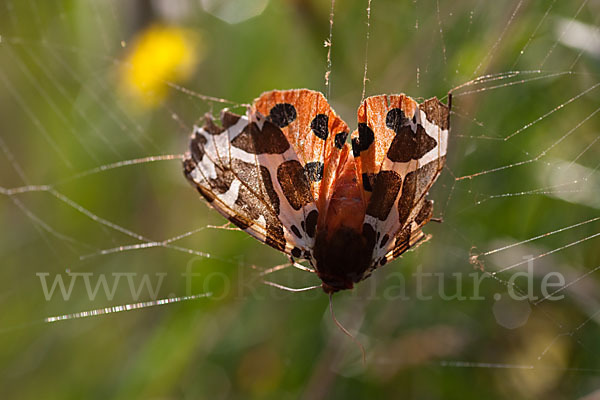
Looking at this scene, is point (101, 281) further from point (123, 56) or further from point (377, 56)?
point (377, 56)

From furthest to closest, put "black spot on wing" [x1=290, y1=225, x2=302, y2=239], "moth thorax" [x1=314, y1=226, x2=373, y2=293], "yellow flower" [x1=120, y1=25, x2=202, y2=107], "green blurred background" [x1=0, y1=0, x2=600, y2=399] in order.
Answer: "yellow flower" [x1=120, y1=25, x2=202, y2=107] < "green blurred background" [x1=0, y1=0, x2=600, y2=399] < "black spot on wing" [x1=290, y1=225, x2=302, y2=239] < "moth thorax" [x1=314, y1=226, x2=373, y2=293]

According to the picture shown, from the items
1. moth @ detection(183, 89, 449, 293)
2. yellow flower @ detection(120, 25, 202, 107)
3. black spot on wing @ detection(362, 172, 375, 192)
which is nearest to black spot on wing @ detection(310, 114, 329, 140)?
moth @ detection(183, 89, 449, 293)

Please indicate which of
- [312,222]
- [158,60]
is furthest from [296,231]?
[158,60]

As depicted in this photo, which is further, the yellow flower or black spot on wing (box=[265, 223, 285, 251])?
the yellow flower

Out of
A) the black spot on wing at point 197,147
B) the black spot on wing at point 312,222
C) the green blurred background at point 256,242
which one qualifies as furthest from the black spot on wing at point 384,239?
the green blurred background at point 256,242

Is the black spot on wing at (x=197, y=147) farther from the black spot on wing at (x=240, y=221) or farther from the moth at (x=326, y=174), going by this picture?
the black spot on wing at (x=240, y=221)

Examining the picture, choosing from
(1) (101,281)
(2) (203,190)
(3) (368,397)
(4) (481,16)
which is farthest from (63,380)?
(4) (481,16)

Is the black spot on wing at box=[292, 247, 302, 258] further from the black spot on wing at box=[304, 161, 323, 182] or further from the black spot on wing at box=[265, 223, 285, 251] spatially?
the black spot on wing at box=[304, 161, 323, 182]
